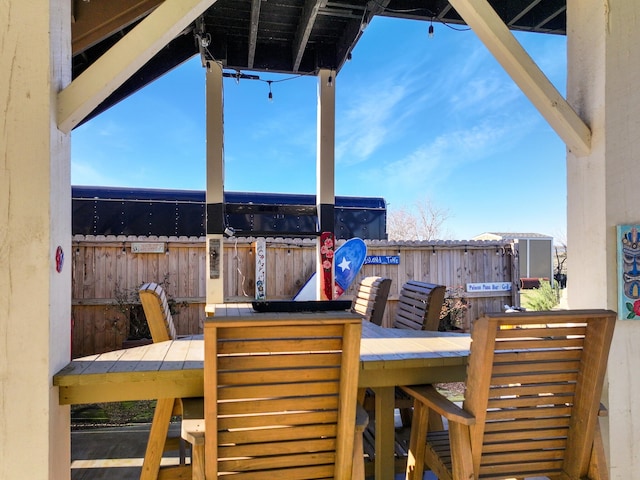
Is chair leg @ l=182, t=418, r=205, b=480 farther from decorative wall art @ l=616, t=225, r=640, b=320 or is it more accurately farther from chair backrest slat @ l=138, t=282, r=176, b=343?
decorative wall art @ l=616, t=225, r=640, b=320

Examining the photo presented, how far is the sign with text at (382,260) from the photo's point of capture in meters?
6.06

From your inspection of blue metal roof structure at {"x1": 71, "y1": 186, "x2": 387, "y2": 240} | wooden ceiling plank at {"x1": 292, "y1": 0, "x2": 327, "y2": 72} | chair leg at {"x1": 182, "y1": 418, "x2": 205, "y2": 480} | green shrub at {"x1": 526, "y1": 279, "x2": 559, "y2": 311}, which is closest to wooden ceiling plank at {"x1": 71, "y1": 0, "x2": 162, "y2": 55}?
wooden ceiling plank at {"x1": 292, "y1": 0, "x2": 327, "y2": 72}

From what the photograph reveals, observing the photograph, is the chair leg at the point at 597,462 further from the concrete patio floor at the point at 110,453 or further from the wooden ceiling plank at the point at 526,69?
the concrete patio floor at the point at 110,453

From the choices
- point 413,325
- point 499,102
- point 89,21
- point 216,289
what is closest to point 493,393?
point 413,325

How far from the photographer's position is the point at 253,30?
3.07 m

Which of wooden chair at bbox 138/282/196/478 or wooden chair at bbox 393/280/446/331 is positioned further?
wooden chair at bbox 393/280/446/331

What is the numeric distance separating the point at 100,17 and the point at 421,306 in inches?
127

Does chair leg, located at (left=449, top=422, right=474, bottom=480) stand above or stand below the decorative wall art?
below

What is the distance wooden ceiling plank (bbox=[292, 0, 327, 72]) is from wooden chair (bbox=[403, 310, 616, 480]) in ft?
A: 8.65

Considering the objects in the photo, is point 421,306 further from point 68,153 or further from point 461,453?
point 68,153

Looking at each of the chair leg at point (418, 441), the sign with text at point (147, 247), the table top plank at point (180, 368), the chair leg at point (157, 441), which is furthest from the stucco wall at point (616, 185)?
the sign with text at point (147, 247)

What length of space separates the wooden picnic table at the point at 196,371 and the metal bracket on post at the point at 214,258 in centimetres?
133

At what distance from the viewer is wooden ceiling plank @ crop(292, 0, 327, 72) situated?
2.75 meters

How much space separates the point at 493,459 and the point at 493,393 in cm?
26
